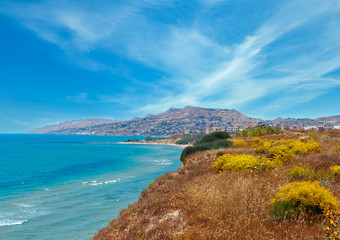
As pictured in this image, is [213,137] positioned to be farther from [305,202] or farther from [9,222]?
[305,202]

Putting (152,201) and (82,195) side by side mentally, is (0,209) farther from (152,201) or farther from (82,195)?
(152,201)

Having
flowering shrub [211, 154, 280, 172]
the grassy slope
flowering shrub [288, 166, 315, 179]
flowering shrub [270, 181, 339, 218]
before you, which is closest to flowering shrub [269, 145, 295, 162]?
flowering shrub [211, 154, 280, 172]

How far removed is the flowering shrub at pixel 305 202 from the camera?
4926 mm

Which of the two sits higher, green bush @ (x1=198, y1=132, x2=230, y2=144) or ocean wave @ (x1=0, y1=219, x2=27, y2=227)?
green bush @ (x1=198, y1=132, x2=230, y2=144)

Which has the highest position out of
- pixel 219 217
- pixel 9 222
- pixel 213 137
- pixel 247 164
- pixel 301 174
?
pixel 213 137

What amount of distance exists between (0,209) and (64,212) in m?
7.58

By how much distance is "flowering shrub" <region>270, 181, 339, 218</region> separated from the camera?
4.93 metres

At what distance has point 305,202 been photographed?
16.7 ft

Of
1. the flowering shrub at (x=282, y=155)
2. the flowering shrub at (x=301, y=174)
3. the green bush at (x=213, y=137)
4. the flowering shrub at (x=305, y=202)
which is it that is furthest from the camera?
the green bush at (x=213, y=137)

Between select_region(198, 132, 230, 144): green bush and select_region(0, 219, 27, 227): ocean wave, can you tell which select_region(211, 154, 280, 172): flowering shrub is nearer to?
select_region(0, 219, 27, 227): ocean wave

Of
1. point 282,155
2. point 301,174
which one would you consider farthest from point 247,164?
point 282,155

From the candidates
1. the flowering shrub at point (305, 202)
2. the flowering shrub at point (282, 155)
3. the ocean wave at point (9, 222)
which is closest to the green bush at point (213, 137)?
the flowering shrub at point (282, 155)

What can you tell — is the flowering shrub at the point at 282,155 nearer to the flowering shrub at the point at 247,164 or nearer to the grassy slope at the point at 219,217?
the flowering shrub at the point at 247,164

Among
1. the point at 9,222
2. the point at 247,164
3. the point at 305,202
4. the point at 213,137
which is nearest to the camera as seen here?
the point at 305,202
